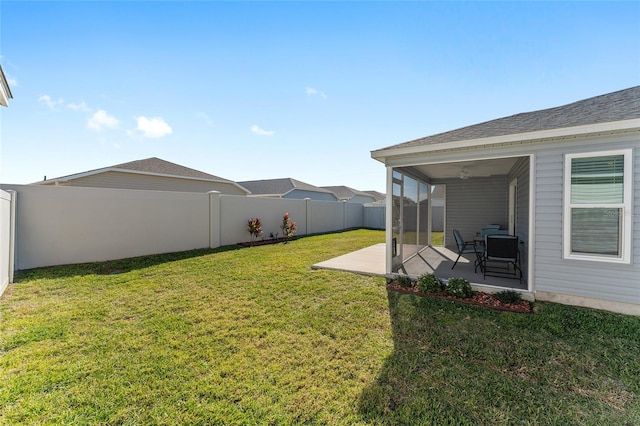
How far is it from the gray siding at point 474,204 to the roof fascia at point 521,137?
5.49 metres

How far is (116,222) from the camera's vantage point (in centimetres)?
754

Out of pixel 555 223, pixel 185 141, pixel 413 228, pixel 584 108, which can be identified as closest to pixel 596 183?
pixel 555 223

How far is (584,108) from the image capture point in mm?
4977

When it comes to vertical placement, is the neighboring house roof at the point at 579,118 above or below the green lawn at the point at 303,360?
above

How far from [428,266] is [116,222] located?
28.9 feet

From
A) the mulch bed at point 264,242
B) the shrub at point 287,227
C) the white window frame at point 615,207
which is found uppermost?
the white window frame at point 615,207

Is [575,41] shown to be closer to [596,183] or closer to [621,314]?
[596,183]

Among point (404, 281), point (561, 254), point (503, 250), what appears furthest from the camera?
point (503, 250)

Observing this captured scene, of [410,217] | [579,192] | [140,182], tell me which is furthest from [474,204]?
[140,182]

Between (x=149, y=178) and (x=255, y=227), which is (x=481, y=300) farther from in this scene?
(x=149, y=178)

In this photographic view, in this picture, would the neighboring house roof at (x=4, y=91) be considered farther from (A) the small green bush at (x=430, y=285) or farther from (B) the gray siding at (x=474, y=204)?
(B) the gray siding at (x=474, y=204)

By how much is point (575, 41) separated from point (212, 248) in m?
12.2

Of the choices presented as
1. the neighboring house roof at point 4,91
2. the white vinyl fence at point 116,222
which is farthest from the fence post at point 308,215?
the neighboring house roof at point 4,91

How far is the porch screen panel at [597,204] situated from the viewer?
12.9 ft
